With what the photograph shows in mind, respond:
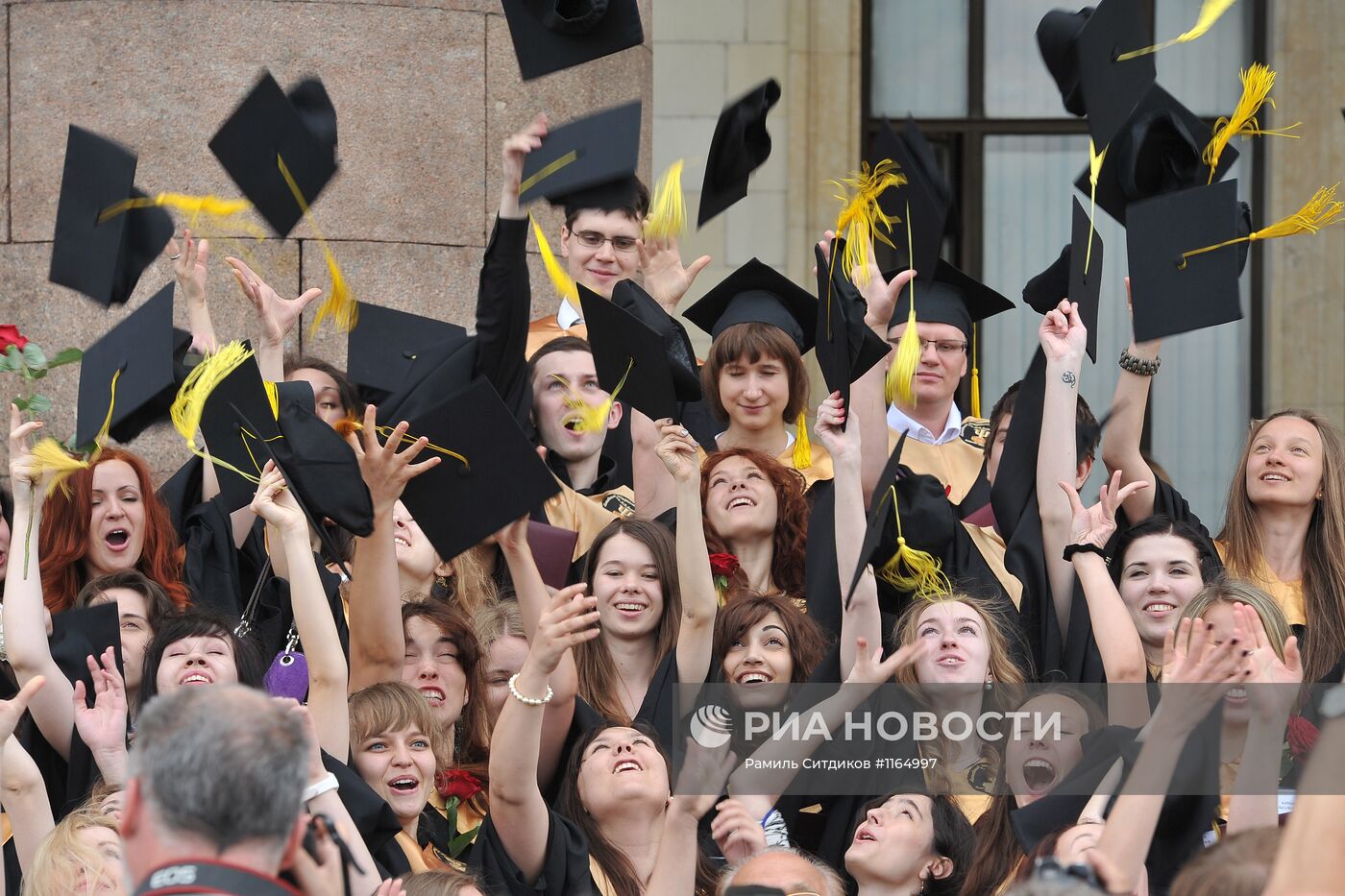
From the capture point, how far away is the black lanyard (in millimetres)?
2824

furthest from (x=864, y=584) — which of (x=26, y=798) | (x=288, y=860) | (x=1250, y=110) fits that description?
(x=288, y=860)

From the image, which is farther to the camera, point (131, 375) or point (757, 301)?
point (757, 301)

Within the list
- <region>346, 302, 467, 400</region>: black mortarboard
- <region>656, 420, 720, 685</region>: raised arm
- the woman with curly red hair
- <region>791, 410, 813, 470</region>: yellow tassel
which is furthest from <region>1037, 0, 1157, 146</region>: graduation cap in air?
the woman with curly red hair

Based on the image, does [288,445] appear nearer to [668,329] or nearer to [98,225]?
[98,225]

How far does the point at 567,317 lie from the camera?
7.61 meters

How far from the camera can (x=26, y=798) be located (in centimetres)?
479

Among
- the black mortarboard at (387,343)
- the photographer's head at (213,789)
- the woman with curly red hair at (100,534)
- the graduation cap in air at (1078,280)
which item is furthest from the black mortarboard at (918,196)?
the photographer's head at (213,789)

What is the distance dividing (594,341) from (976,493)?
1430mm

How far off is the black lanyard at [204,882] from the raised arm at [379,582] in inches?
98.6

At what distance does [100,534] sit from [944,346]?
8.40 ft

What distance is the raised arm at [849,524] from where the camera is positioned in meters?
5.53

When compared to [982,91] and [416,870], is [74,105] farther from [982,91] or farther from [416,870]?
[982,91]

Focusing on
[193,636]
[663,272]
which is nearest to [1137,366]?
[663,272]

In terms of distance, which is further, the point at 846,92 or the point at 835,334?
the point at 846,92
